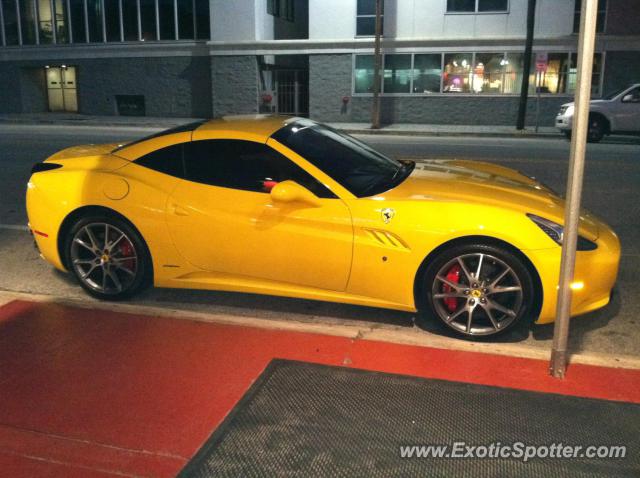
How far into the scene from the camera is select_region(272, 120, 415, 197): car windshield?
15.5ft

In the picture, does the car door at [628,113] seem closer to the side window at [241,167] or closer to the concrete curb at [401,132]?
the concrete curb at [401,132]

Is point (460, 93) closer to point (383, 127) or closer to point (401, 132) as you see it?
point (383, 127)

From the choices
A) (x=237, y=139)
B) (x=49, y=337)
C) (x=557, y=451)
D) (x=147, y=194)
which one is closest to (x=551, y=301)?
(x=557, y=451)

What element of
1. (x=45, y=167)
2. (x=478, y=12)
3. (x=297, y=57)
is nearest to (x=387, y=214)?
(x=45, y=167)

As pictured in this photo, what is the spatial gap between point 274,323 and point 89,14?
98.9ft

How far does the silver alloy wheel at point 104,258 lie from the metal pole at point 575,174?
10.2ft

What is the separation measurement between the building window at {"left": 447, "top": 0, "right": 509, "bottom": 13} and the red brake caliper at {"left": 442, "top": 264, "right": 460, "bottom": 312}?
23309 mm

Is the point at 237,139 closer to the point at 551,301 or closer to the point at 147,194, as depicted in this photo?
the point at 147,194

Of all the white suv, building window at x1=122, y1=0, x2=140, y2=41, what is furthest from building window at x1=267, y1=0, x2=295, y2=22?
the white suv

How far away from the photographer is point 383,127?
2480 centimetres

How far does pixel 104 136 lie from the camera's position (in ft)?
66.1

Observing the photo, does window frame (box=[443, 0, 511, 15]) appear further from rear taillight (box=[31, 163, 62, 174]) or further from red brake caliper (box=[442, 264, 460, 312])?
red brake caliper (box=[442, 264, 460, 312])

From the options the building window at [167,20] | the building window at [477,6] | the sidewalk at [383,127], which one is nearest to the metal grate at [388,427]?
the sidewalk at [383,127]

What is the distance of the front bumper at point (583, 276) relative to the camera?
13.7ft
